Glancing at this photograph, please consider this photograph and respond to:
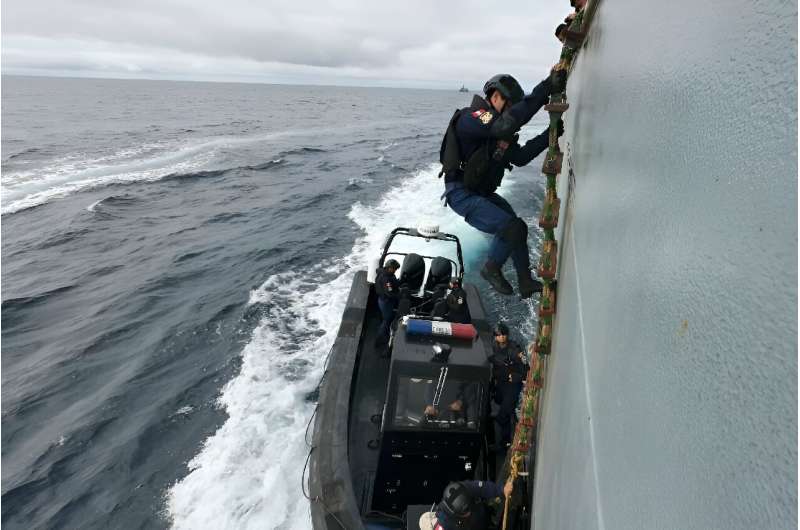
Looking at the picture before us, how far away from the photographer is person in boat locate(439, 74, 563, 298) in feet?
12.9

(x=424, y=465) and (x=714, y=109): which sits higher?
(x=714, y=109)

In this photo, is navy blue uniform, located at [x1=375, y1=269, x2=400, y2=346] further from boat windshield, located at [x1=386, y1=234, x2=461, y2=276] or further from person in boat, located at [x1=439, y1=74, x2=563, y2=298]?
boat windshield, located at [x1=386, y1=234, x2=461, y2=276]

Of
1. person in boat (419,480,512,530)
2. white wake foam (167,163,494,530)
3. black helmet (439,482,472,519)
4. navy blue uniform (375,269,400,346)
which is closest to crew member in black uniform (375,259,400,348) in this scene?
navy blue uniform (375,269,400,346)

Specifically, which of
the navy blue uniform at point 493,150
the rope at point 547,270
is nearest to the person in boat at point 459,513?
the rope at point 547,270

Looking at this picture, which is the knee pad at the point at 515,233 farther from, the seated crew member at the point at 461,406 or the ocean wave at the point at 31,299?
the ocean wave at the point at 31,299

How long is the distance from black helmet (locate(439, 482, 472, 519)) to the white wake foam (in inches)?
148

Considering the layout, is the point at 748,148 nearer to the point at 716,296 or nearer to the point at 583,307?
the point at 716,296

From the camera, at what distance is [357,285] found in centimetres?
1037

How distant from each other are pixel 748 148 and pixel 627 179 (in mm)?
877

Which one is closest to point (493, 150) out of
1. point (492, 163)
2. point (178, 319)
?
point (492, 163)

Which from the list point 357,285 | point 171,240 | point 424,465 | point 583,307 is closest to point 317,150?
point 171,240

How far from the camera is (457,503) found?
3.84 metres

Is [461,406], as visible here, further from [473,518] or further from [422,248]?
[422,248]

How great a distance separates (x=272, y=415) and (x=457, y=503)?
6.46 meters
